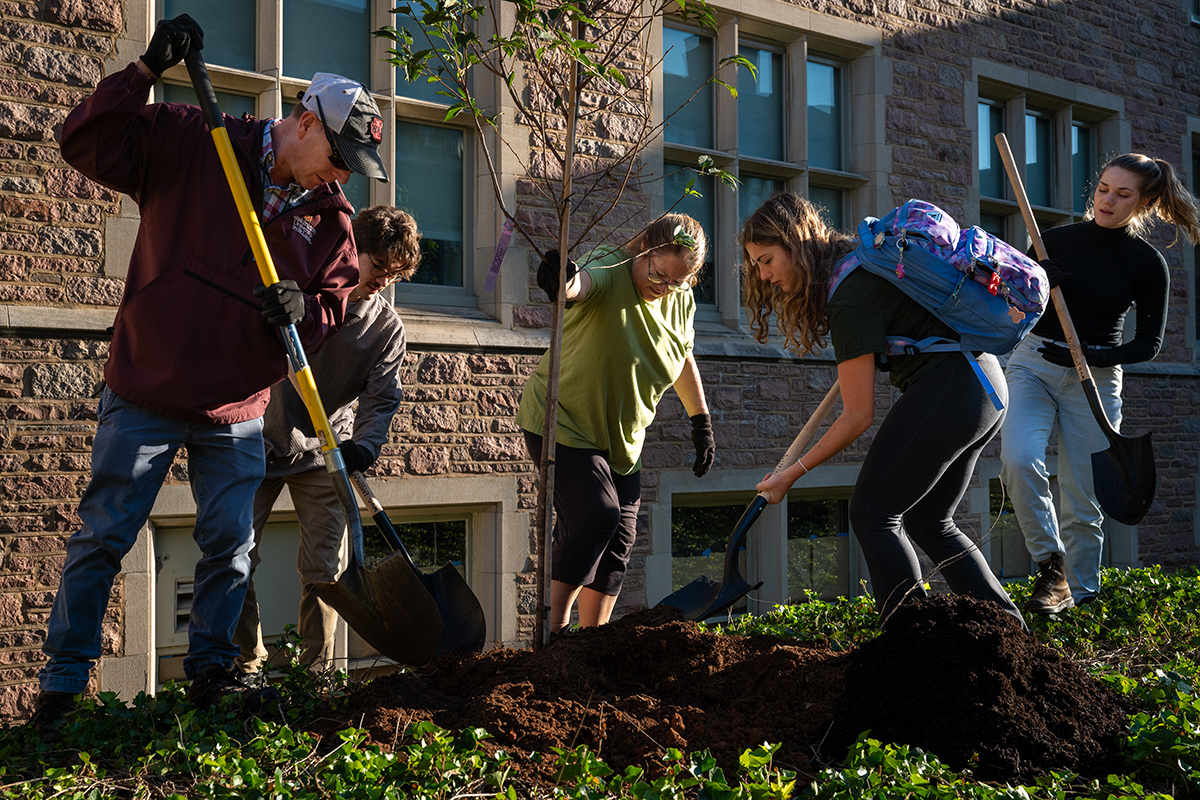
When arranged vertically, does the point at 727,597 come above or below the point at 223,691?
above

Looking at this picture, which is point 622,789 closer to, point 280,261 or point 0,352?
point 280,261

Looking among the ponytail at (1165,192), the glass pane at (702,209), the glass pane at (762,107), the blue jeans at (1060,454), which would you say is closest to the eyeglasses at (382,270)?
the blue jeans at (1060,454)

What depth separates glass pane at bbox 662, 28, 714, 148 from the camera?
21.5 ft

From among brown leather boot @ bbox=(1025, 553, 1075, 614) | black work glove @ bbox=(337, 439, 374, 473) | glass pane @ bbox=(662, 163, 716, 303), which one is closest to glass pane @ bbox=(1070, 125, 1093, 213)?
glass pane @ bbox=(662, 163, 716, 303)

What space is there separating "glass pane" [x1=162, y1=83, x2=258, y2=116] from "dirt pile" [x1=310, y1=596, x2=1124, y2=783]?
3.28 m

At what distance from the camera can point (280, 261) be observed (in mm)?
2955

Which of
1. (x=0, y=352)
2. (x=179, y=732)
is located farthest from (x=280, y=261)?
(x=0, y=352)

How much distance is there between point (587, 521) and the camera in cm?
379

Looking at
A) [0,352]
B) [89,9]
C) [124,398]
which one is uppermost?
[89,9]

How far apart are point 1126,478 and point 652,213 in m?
3.16

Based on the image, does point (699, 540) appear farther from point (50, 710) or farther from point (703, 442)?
point (50, 710)

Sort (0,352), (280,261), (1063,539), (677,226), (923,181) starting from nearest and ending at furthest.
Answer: (280,261)
(677,226)
(0,352)
(1063,539)
(923,181)

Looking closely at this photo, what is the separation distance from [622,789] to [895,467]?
1.37m

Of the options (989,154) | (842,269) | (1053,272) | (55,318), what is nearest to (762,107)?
(989,154)
